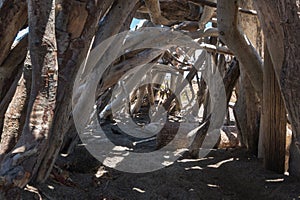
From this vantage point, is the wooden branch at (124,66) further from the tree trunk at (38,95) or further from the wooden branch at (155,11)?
the tree trunk at (38,95)

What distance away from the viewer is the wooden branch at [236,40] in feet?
8.10

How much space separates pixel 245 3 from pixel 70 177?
2520 mm

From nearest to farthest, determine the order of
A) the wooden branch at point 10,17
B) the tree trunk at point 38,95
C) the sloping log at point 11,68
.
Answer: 1. the tree trunk at point 38,95
2. the wooden branch at point 10,17
3. the sloping log at point 11,68

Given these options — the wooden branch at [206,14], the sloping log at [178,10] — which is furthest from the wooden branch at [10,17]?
the wooden branch at [206,14]

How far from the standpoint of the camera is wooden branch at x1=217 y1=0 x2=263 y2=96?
8.10ft

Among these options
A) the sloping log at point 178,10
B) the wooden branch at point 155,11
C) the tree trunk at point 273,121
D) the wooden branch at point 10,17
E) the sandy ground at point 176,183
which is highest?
the sloping log at point 178,10

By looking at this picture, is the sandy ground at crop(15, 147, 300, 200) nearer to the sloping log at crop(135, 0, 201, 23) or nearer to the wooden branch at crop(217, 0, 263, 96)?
the wooden branch at crop(217, 0, 263, 96)

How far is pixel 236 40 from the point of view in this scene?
2.61m

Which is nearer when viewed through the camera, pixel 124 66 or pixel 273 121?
pixel 273 121

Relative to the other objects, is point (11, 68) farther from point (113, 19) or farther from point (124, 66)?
point (124, 66)

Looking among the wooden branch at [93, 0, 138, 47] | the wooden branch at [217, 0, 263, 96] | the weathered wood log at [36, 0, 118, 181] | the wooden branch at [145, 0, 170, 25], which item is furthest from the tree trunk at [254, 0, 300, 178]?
the wooden branch at [145, 0, 170, 25]

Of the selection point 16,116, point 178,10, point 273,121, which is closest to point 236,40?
point 273,121

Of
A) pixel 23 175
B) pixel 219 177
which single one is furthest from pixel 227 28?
pixel 23 175

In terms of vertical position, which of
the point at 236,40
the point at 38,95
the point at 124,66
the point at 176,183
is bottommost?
the point at 176,183
